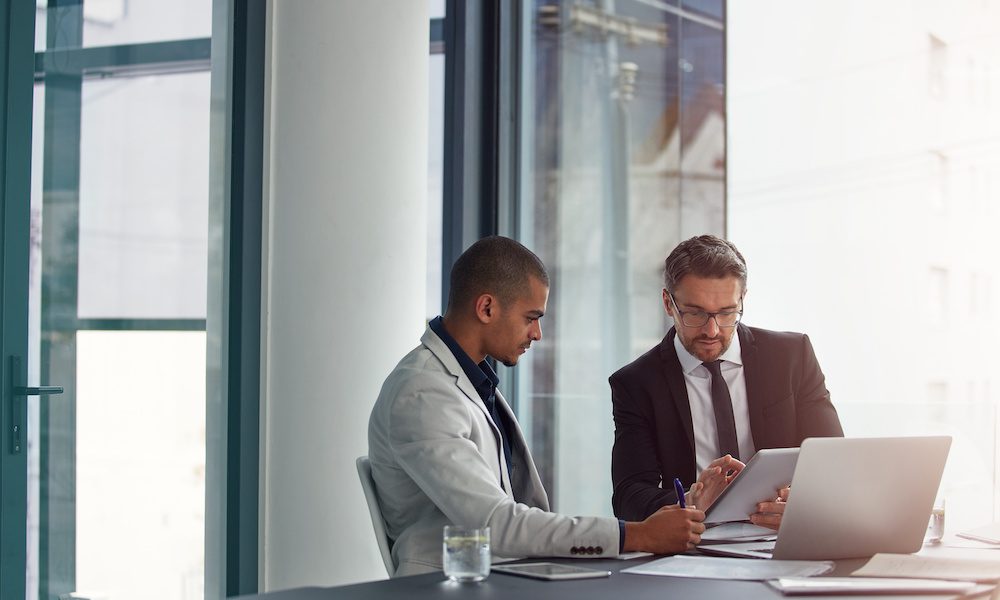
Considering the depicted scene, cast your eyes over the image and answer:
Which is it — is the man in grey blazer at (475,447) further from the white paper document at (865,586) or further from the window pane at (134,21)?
the window pane at (134,21)

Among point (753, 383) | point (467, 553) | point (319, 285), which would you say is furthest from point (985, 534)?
point (319, 285)

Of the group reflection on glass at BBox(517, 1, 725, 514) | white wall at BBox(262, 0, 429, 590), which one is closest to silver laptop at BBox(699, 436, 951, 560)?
white wall at BBox(262, 0, 429, 590)

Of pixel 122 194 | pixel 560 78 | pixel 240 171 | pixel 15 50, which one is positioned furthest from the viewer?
pixel 560 78

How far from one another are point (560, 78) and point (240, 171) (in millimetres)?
1368

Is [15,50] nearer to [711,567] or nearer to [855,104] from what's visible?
[711,567]

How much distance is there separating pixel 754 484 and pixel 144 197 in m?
2.03

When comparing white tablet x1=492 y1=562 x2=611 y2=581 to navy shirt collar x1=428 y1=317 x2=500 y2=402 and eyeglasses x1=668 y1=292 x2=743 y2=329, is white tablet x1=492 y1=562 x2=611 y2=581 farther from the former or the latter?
eyeglasses x1=668 y1=292 x2=743 y2=329

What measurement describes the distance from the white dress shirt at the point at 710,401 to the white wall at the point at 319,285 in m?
1.12

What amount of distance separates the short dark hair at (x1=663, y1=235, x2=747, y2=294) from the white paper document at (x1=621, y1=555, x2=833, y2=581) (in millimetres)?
923

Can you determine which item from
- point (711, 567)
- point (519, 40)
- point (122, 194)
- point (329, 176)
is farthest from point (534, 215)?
point (711, 567)

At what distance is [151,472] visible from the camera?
3.30 m

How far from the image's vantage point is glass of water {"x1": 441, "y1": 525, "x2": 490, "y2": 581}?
1.82 metres

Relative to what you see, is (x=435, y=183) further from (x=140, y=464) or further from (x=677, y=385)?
(x=677, y=385)

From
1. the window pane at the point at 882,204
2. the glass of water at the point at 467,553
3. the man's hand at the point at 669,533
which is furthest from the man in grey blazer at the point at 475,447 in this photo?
the window pane at the point at 882,204
